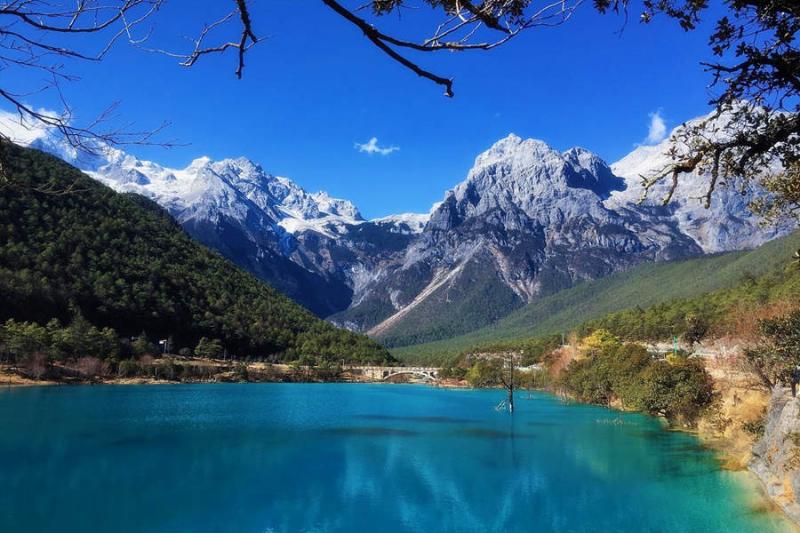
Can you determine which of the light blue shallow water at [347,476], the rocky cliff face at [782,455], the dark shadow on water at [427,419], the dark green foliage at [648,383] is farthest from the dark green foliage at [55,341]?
the rocky cliff face at [782,455]

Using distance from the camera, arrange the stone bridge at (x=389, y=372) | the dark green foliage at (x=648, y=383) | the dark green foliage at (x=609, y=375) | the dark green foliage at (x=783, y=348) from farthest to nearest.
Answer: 1. the stone bridge at (x=389, y=372)
2. the dark green foliage at (x=609, y=375)
3. the dark green foliage at (x=648, y=383)
4. the dark green foliage at (x=783, y=348)

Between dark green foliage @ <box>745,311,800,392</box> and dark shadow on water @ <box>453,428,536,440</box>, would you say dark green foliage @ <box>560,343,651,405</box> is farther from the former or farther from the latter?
dark green foliage @ <box>745,311,800,392</box>

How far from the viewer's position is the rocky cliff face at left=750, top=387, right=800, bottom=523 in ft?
60.3

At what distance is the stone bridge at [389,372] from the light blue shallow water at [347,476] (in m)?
84.9

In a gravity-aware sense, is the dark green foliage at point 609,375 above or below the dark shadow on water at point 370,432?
above

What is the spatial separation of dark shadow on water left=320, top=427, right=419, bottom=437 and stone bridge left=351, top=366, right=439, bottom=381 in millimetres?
88046

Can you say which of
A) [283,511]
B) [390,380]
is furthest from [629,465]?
[390,380]

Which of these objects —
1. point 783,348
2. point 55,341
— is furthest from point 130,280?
point 783,348

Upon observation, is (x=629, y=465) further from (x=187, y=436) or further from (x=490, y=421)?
(x=187, y=436)

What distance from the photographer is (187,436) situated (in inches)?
1379

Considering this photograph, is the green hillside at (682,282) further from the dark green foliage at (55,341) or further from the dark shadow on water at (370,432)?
the dark shadow on water at (370,432)

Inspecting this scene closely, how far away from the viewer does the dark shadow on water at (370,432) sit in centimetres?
3944

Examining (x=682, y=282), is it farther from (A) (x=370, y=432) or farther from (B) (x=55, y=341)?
(B) (x=55, y=341)

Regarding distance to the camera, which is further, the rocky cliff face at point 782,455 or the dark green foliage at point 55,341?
the dark green foliage at point 55,341
